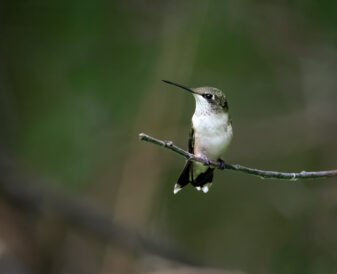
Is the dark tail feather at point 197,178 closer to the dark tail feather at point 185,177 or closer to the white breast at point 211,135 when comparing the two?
the dark tail feather at point 185,177

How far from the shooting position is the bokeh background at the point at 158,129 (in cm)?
506

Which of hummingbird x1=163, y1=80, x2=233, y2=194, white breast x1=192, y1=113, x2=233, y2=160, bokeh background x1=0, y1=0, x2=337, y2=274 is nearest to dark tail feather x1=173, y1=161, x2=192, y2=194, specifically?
hummingbird x1=163, y1=80, x2=233, y2=194

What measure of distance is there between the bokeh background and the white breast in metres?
2.05

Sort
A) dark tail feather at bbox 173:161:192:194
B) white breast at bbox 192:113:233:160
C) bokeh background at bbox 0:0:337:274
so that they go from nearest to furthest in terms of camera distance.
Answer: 1. white breast at bbox 192:113:233:160
2. dark tail feather at bbox 173:161:192:194
3. bokeh background at bbox 0:0:337:274

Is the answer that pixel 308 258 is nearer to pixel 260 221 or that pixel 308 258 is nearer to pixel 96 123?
pixel 260 221

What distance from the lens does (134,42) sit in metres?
6.34

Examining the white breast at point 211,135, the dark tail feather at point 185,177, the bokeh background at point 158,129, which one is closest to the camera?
the white breast at point 211,135

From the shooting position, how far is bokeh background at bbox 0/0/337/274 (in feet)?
16.6

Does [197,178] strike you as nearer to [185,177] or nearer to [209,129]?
[185,177]

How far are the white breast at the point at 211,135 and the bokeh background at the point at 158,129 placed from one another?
6.73 feet

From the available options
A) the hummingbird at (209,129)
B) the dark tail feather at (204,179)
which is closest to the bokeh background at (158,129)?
the dark tail feather at (204,179)

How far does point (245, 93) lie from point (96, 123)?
67.3 inches

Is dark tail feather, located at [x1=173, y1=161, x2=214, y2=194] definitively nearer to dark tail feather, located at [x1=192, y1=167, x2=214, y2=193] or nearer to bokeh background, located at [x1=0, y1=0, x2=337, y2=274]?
dark tail feather, located at [x1=192, y1=167, x2=214, y2=193]

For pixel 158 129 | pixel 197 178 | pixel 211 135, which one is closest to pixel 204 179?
pixel 197 178
